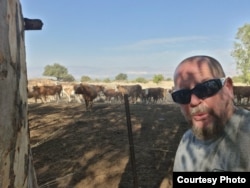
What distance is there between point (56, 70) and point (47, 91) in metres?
63.3

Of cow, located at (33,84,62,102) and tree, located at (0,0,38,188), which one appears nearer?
tree, located at (0,0,38,188)

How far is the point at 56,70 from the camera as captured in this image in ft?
312

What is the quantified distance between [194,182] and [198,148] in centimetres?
17

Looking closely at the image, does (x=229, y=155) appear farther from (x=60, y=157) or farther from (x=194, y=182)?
(x=60, y=157)

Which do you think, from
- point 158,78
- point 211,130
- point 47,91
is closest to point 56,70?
point 158,78

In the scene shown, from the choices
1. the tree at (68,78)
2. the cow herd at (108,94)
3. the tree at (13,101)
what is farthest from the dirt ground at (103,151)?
the tree at (68,78)

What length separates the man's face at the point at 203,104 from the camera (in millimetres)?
1554

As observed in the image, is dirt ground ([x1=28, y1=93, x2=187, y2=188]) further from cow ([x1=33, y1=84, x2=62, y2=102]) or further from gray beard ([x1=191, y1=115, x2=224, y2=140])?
cow ([x1=33, y1=84, x2=62, y2=102])

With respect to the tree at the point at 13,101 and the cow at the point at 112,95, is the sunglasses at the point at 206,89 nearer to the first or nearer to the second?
the tree at the point at 13,101

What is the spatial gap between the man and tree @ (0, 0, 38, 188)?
2.99ft

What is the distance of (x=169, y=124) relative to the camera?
14102mm

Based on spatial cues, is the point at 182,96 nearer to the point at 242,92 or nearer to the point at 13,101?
the point at 13,101

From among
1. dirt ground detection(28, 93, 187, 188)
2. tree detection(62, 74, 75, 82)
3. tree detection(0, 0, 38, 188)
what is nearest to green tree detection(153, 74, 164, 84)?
tree detection(62, 74, 75, 82)

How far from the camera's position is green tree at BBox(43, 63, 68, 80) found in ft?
310
